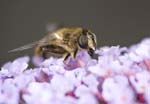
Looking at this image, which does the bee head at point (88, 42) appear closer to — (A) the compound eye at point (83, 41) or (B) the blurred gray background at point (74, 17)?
(A) the compound eye at point (83, 41)

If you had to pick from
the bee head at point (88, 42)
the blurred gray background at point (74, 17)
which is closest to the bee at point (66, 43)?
the bee head at point (88, 42)

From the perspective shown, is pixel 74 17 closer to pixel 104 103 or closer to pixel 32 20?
pixel 32 20

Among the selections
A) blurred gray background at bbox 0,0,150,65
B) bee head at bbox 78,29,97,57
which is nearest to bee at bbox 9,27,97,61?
bee head at bbox 78,29,97,57

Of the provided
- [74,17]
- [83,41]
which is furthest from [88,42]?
[74,17]

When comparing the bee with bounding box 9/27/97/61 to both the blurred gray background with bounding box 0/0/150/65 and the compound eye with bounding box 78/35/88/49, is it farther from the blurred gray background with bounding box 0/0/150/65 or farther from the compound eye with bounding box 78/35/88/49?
the blurred gray background with bounding box 0/0/150/65

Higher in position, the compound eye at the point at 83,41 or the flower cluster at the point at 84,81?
the compound eye at the point at 83,41

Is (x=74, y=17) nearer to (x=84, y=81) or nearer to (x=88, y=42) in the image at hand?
(x=88, y=42)
